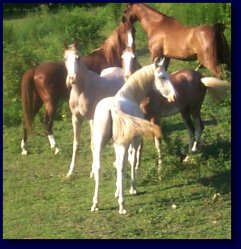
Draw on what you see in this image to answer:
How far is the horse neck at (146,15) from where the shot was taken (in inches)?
326

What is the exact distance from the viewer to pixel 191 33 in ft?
25.0

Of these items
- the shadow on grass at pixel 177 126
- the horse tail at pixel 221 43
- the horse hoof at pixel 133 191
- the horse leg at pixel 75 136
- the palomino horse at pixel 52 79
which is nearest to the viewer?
the horse hoof at pixel 133 191

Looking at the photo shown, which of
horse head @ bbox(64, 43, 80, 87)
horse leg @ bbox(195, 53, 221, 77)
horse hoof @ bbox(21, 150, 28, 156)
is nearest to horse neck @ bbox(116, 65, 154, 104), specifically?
horse head @ bbox(64, 43, 80, 87)

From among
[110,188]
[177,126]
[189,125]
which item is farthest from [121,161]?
[177,126]

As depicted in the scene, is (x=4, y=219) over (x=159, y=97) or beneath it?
beneath

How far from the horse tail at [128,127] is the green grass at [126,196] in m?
0.82

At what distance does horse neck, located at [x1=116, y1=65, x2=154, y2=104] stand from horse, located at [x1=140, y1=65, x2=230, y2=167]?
84 cm

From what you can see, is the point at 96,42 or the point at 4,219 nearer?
the point at 4,219

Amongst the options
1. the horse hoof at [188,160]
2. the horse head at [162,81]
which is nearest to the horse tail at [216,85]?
the horse hoof at [188,160]

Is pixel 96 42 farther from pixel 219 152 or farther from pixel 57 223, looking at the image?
pixel 57 223

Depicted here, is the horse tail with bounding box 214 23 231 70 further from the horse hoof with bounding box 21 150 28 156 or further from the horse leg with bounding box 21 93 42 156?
the horse hoof with bounding box 21 150 28 156

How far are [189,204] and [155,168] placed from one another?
0.75 meters

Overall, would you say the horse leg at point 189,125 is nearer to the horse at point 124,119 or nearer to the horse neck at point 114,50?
the horse neck at point 114,50

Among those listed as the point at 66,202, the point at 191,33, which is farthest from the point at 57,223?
the point at 191,33
